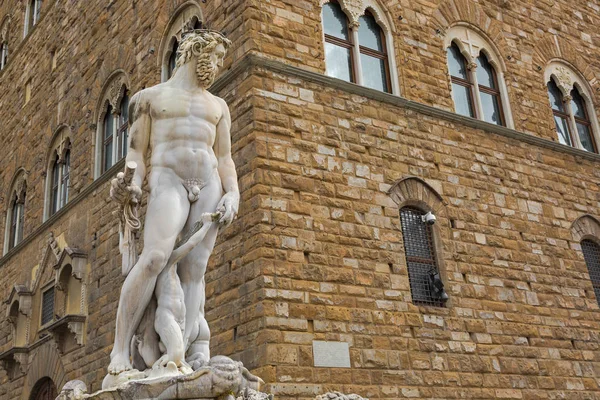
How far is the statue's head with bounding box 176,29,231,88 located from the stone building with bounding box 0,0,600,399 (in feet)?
10.2

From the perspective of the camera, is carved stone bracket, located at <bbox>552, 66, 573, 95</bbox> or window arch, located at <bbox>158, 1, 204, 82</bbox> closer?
window arch, located at <bbox>158, 1, 204, 82</bbox>

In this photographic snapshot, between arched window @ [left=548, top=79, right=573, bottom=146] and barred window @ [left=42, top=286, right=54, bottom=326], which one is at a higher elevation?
arched window @ [left=548, top=79, right=573, bottom=146]

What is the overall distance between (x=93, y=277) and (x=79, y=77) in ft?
14.5

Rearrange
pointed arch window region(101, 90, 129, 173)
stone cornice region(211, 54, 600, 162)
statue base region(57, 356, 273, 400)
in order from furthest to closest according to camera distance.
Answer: pointed arch window region(101, 90, 129, 173)
stone cornice region(211, 54, 600, 162)
statue base region(57, 356, 273, 400)

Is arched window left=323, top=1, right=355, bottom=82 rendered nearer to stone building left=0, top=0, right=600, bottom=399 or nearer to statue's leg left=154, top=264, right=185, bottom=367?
stone building left=0, top=0, right=600, bottom=399

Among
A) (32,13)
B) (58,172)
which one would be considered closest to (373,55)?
(58,172)

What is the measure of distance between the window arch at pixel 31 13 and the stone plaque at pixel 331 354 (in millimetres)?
12569

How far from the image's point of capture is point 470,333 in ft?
30.1

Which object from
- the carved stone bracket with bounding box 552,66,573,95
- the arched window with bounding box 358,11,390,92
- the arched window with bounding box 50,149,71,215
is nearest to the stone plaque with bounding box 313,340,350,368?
the arched window with bounding box 358,11,390,92

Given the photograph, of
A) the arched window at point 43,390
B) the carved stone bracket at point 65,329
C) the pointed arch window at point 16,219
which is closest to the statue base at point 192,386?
the carved stone bracket at point 65,329

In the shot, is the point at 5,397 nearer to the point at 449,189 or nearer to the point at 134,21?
the point at 134,21

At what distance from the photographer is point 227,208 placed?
482 cm

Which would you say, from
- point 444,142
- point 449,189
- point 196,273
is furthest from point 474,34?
point 196,273

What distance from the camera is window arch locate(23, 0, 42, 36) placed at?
17.0 m
